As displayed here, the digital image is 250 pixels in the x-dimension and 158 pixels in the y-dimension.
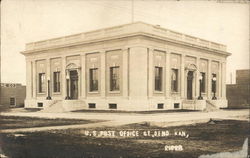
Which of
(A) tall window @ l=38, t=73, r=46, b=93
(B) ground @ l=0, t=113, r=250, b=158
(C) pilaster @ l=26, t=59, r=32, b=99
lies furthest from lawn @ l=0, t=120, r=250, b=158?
(A) tall window @ l=38, t=73, r=46, b=93

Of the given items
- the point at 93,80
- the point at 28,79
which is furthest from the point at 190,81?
the point at 28,79

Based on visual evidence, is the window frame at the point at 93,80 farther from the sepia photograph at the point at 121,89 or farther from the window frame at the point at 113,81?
the sepia photograph at the point at 121,89

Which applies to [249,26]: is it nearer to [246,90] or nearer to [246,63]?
[246,63]

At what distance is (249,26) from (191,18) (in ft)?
4.26

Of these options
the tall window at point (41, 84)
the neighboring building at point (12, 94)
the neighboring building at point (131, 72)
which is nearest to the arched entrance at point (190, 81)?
the neighboring building at point (131, 72)

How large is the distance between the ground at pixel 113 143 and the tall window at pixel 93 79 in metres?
2.90

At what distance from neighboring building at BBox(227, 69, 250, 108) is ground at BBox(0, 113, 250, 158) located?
58 cm

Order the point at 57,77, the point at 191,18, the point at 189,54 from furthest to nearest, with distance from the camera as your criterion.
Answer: the point at 189,54
the point at 57,77
the point at 191,18

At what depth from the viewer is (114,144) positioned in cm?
555

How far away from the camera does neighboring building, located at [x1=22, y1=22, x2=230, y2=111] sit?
23.2 ft

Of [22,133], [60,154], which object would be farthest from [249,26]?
[22,133]

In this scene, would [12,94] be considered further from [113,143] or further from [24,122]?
[113,143]

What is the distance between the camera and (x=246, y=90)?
6422 millimetres

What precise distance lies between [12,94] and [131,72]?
2788mm
